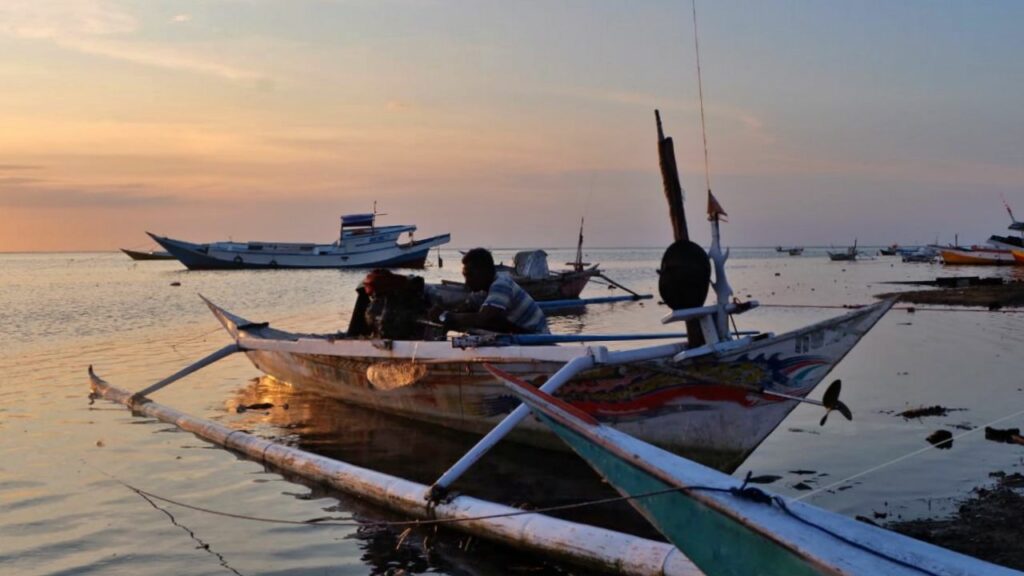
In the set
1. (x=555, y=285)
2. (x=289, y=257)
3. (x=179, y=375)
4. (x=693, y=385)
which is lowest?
(x=179, y=375)

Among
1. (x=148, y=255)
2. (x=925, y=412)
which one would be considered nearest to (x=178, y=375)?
(x=925, y=412)

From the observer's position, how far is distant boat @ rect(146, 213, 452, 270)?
6938 cm

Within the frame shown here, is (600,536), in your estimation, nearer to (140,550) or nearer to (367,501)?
(367,501)

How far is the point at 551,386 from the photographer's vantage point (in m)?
6.73

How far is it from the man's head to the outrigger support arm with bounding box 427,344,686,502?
7.64 feet

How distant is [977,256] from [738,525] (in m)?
63.3

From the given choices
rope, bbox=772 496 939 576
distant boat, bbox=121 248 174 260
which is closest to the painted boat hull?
distant boat, bbox=121 248 174 260

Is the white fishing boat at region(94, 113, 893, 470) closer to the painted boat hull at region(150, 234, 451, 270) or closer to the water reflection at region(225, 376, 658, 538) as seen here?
the water reflection at region(225, 376, 658, 538)

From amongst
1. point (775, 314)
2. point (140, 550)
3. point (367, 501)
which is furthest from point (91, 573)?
point (775, 314)

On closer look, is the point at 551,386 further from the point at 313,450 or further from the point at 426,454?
the point at 313,450

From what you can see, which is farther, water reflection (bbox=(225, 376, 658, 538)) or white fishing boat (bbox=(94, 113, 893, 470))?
water reflection (bbox=(225, 376, 658, 538))

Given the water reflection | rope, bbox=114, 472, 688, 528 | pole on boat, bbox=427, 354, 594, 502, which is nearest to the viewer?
rope, bbox=114, 472, 688, 528

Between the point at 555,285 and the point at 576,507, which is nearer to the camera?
the point at 576,507

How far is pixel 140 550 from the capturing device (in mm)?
6262
